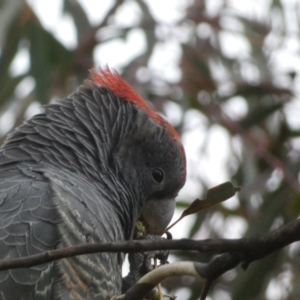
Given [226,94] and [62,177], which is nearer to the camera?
[62,177]

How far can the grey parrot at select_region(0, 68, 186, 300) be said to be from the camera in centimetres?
209

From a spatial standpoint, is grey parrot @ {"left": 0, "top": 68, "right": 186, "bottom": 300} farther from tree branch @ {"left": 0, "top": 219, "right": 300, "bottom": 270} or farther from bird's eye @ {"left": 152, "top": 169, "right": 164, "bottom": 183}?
tree branch @ {"left": 0, "top": 219, "right": 300, "bottom": 270}

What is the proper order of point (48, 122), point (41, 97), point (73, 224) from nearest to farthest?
1. point (73, 224)
2. point (48, 122)
3. point (41, 97)

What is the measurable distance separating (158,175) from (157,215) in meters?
0.16

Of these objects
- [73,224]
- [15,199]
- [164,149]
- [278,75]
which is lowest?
[278,75]

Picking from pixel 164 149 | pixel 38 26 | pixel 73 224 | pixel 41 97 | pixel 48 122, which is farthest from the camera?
pixel 38 26

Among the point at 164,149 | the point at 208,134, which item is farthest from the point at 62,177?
the point at 208,134

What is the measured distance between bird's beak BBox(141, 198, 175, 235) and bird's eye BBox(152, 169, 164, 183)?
93mm

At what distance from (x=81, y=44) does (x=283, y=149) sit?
4.80ft

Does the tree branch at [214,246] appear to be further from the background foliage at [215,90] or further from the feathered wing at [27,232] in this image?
the background foliage at [215,90]

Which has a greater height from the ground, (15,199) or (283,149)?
(15,199)

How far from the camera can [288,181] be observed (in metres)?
4.11

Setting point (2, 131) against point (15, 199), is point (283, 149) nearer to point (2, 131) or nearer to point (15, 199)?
point (2, 131)

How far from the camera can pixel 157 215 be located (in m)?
2.80
